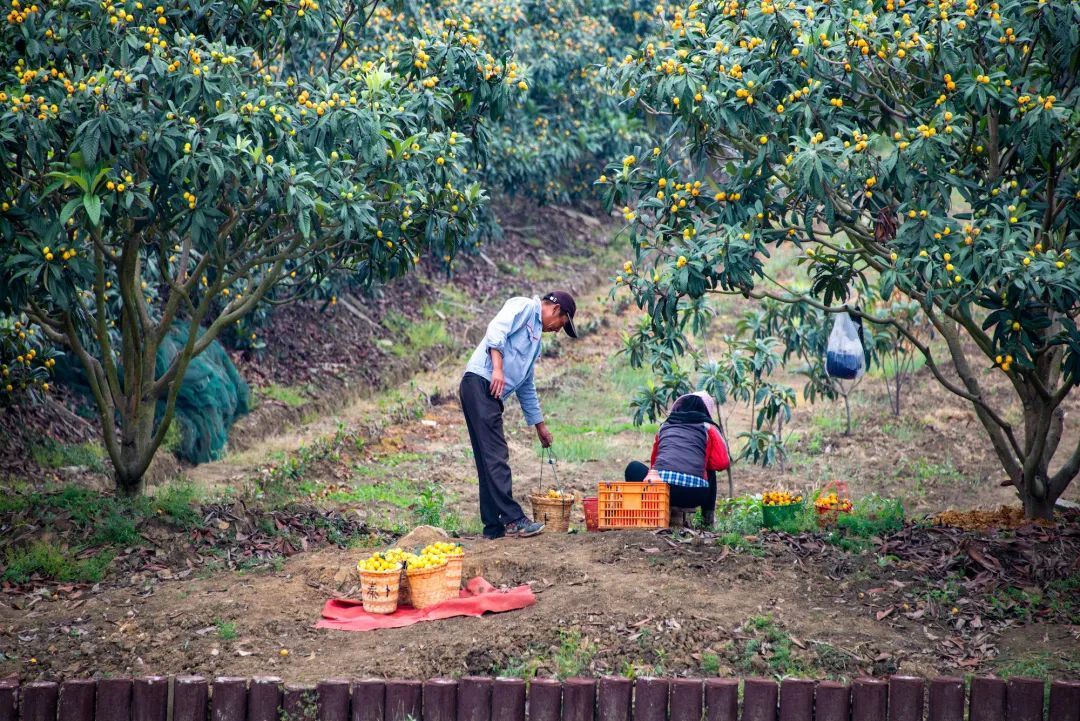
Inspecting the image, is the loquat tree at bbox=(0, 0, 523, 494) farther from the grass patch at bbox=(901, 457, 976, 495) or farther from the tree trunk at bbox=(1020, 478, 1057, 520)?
the grass patch at bbox=(901, 457, 976, 495)

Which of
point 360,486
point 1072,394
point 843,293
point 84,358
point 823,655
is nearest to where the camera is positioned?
point 823,655

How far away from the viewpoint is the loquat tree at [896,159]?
5941 millimetres

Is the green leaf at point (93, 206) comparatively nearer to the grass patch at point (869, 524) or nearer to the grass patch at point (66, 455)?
the grass patch at point (66, 455)

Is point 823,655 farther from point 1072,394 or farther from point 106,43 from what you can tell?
point 1072,394

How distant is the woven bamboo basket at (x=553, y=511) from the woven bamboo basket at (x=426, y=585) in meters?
1.61

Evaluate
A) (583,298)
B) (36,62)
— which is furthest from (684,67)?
(583,298)

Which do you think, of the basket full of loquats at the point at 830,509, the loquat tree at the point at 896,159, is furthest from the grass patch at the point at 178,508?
the basket full of loquats at the point at 830,509

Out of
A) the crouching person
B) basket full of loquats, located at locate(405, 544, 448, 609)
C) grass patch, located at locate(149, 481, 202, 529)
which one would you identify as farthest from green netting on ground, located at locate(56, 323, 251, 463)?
basket full of loquats, located at locate(405, 544, 448, 609)

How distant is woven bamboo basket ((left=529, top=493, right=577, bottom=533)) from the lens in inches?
288

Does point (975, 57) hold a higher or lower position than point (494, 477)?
higher

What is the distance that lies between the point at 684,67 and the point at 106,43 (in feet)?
12.1

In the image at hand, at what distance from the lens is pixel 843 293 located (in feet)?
22.8

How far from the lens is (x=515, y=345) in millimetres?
7191

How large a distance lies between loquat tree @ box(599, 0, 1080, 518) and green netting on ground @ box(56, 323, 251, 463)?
547 cm
